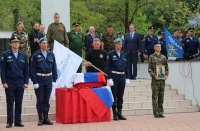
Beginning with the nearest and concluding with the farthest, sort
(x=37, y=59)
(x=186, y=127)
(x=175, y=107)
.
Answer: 1. (x=186, y=127)
2. (x=37, y=59)
3. (x=175, y=107)

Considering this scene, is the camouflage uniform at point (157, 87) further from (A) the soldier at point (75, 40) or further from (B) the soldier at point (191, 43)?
(B) the soldier at point (191, 43)

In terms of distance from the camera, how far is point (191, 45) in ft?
57.3

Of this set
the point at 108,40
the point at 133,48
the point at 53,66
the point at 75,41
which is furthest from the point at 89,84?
the point at 133,48

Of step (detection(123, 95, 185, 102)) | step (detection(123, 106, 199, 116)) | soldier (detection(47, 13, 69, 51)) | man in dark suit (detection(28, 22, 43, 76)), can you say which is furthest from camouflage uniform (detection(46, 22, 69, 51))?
step (detection(123, 106, 199, 116))

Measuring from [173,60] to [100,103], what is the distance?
538cm

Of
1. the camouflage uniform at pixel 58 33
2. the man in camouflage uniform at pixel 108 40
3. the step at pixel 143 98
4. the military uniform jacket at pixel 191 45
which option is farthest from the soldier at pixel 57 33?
the military uniform jacket at pixel 191 45

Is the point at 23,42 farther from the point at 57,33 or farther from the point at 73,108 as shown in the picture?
the point at 73,108

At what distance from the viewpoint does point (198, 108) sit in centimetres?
1577

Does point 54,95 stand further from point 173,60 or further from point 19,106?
point 173,60

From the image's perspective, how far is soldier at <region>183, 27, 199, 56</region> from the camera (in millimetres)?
17375

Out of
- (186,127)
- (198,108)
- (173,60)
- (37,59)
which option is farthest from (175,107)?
(37,59)

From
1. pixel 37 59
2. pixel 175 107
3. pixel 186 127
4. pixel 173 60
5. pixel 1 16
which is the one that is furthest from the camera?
pixel 1 16

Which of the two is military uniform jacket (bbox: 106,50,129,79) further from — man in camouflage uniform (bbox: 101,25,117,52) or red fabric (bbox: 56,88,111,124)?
man in camouflage uniform (bbox: 101,25,117,52)

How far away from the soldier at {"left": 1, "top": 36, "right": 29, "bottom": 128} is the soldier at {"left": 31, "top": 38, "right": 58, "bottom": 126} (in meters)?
0.32
